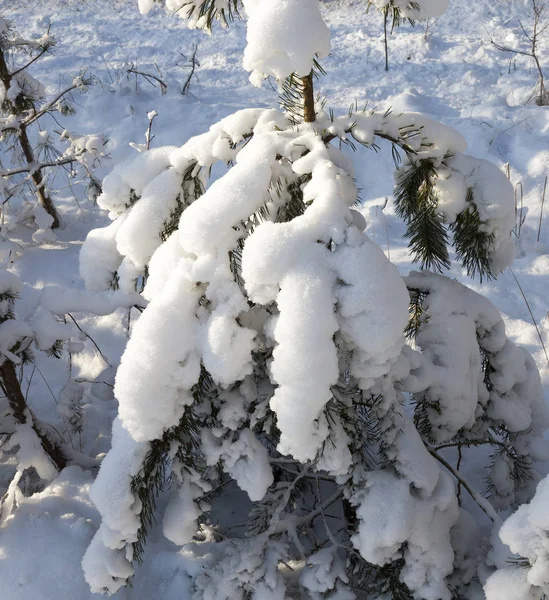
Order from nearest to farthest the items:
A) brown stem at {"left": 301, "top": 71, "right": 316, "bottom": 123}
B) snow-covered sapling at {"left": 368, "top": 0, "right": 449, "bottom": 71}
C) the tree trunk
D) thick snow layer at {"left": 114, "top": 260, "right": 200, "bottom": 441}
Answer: thick snow layer at {"left": 114, "top": 260, "right": 200, "bottom": 441}, snow-covered sapling at {"left": 368, "top": 0, "right": 449, "bottom": 71}, brown stem at {"left": 301, "top": 71, "right": 316, "bottom": 123}, the tree trunk

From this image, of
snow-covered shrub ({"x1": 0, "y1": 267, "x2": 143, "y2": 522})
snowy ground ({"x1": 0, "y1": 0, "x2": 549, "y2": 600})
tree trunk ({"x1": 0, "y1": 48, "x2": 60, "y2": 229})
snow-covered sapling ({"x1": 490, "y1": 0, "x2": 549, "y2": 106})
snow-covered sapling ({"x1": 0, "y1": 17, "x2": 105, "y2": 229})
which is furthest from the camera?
snow-covered sapling ({"x1": 490, "y1": 0, "x2": 549, "y2": 106})

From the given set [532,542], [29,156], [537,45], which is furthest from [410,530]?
[537,45]

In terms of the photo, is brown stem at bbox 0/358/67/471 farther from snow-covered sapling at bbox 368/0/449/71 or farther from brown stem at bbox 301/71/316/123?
snow-covered sapling at bbox 368/0/449/71

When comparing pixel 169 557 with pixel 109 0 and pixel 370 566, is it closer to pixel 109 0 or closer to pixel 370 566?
pixel 370 566

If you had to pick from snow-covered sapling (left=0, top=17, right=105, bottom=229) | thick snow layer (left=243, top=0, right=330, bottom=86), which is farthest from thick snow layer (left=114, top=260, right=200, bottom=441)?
snow-covered sapling (left=0, top=17, right=105, bottom=229)

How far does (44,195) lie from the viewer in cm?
509

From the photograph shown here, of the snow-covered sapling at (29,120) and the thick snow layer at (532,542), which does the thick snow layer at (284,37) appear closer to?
the thick snow layer at (532,542)

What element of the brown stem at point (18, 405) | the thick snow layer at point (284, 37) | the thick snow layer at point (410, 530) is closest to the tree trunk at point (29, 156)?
the brown stem at point (18, 405)

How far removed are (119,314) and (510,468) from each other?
3127 mm

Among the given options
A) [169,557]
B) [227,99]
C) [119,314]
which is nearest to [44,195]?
[119,314]

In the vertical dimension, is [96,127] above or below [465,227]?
below

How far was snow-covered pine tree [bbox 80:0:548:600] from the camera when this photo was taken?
137cm

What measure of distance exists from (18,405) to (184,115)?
446cm

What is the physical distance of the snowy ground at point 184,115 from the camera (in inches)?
102
